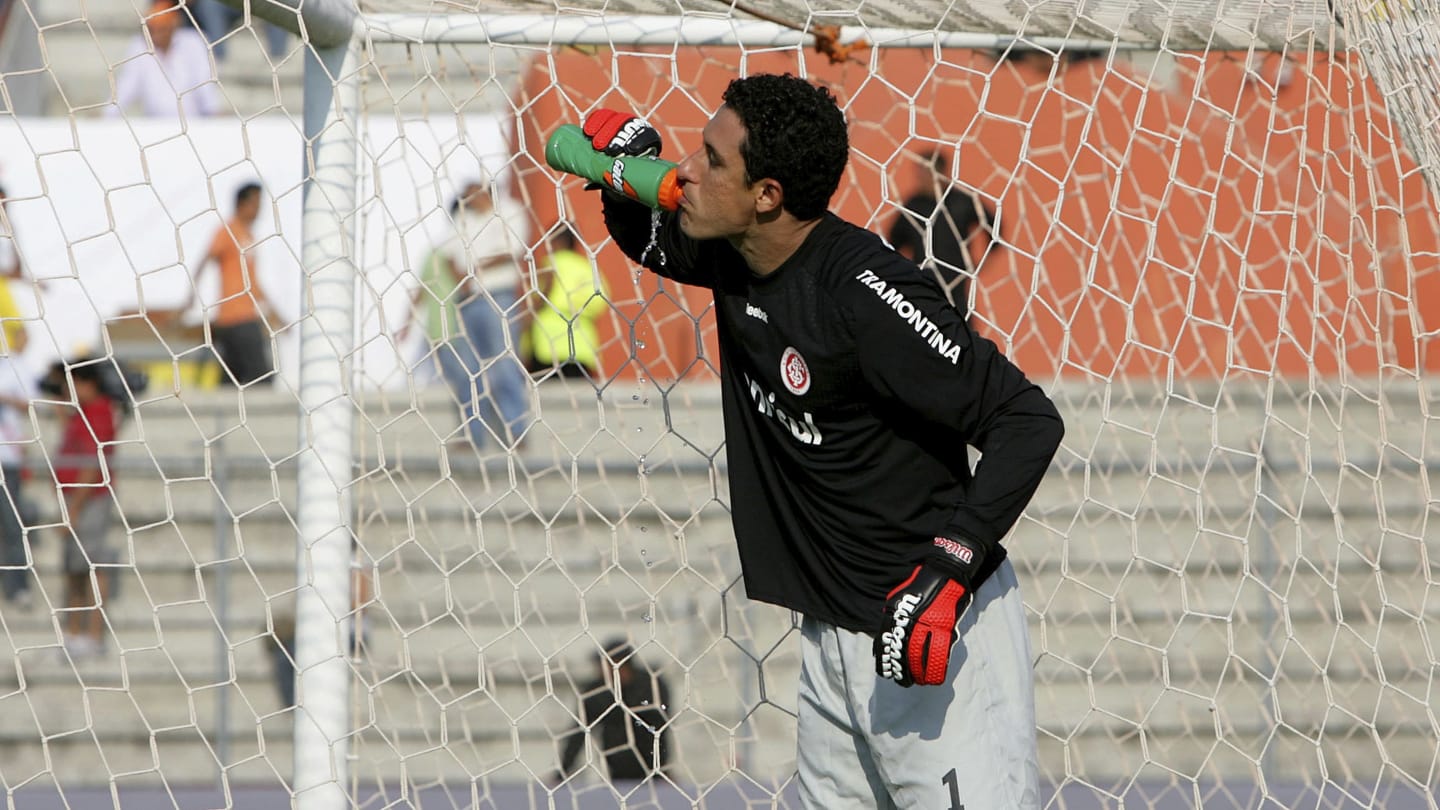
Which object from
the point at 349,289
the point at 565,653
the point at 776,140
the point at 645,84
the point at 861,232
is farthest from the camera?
the point at 565,653

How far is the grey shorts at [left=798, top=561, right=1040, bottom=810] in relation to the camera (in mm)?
2070

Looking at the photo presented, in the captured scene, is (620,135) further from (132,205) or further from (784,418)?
(132,205)

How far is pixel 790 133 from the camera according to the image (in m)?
2.01

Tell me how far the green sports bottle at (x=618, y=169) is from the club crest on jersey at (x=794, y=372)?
0.32 meters

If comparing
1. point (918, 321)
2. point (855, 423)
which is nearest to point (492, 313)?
point (855, 423)

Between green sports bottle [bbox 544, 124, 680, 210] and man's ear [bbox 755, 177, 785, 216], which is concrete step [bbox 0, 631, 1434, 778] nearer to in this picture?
green sports bottle [bbox 544, 124, 680, 210]

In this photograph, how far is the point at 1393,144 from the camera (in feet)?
10.2

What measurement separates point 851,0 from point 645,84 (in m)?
2.09

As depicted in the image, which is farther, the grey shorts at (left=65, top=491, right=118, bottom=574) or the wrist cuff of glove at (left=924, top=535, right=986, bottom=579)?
the grey shorts at (left=65, top=491, right=118, bottom=574)

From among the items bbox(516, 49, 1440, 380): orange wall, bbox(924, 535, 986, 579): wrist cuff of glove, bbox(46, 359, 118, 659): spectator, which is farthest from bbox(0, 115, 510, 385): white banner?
bbox(924, 535, 986, 579): wrist cuff of glove

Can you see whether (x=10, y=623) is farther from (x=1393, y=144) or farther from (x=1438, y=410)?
(x=1438, y=410)

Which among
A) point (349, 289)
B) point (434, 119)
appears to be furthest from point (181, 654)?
point (349, 289)

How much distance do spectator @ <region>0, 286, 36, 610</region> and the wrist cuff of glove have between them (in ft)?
14.6

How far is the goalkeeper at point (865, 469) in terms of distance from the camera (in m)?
1.97
